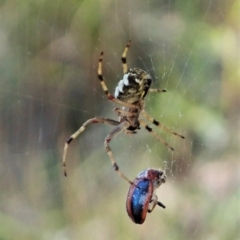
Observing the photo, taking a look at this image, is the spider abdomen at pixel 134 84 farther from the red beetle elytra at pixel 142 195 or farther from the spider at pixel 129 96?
the red beetle elytra at pixel 142 195

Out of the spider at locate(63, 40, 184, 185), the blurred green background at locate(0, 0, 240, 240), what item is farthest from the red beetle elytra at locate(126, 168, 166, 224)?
the blurred green background at locate(0, 0, 240, 240)

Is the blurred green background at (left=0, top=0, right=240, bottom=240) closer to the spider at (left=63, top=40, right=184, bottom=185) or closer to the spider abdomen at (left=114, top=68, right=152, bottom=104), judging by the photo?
the spider at (left=63, top=40, right=184, bottom=185)

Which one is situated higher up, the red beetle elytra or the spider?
the spider

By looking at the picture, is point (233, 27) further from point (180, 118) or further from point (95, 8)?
point (95, 8)

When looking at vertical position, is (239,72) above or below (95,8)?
below

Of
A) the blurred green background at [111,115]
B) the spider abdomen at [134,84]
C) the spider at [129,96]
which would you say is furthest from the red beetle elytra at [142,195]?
the blurred green background at [111,115]

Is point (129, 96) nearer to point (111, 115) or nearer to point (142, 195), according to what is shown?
point (142, 195)

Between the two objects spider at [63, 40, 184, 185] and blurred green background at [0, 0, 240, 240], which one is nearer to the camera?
spider at [63, 40, 184, 185]

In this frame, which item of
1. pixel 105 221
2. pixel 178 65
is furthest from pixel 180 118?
pixel 105 221
